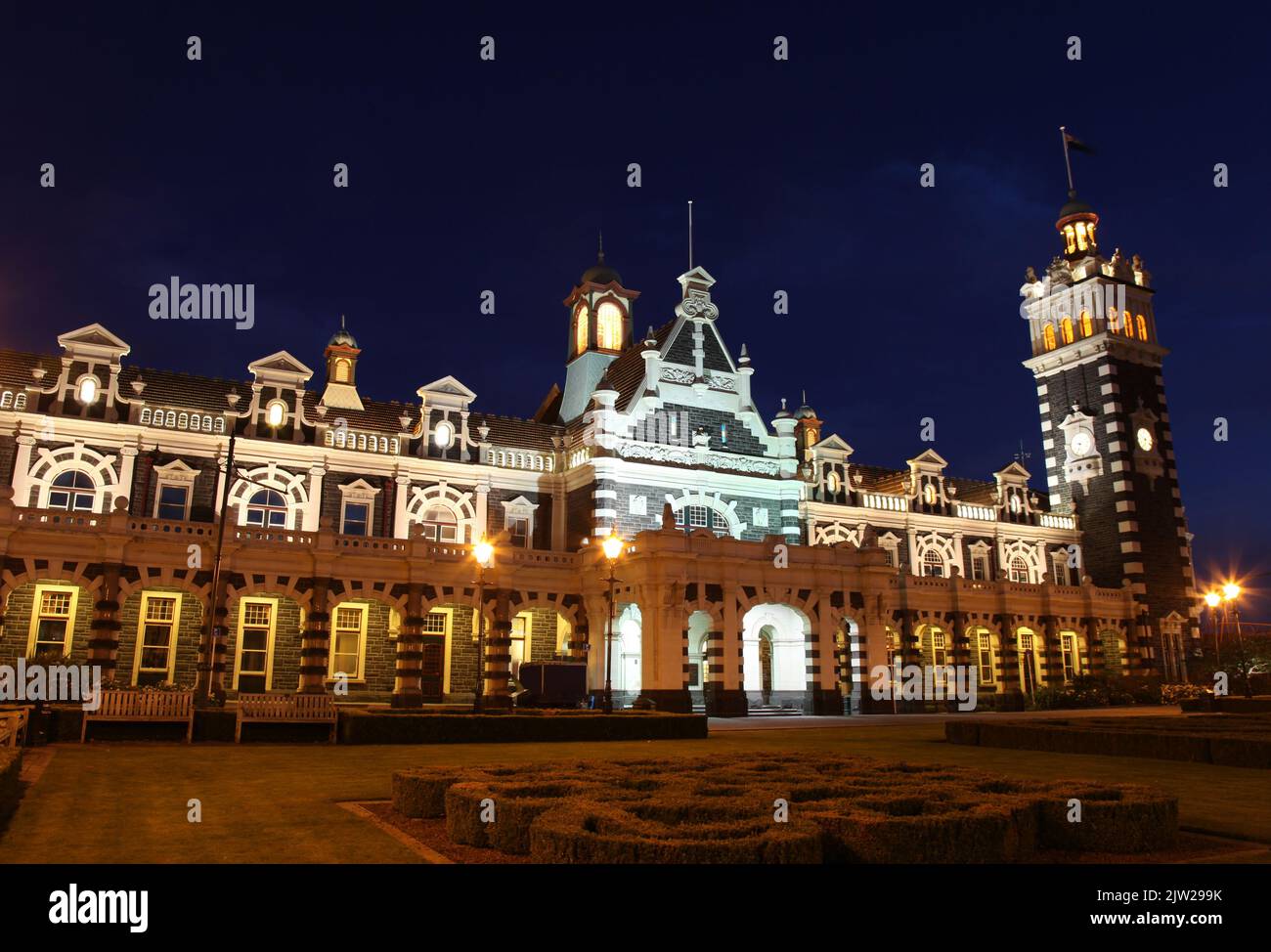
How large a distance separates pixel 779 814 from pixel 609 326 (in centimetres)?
5108

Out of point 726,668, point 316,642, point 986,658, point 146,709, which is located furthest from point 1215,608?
point 146,709

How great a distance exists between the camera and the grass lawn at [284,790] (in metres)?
9.85

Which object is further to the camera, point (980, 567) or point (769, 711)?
point (980, 567)

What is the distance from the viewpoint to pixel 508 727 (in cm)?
2600

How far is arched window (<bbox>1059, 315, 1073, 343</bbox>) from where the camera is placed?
6775 cm

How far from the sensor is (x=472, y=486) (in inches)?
1909

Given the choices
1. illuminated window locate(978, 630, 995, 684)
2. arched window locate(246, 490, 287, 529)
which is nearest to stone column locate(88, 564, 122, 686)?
arched window locate(246, 490, 287, 529)

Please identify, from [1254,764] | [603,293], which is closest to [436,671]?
[603,293]

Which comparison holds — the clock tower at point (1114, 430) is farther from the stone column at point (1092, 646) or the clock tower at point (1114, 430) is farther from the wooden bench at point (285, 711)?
the wooden bench at point (285, 711)

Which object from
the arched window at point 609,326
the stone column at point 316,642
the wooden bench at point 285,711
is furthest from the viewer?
the arched window at point 609,326

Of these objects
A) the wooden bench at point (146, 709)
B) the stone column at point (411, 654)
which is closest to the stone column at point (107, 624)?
the stone column at point (411, 654)

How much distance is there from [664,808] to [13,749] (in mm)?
10133

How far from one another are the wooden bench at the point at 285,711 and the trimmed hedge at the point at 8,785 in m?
11.8

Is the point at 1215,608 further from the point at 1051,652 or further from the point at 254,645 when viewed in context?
the point at 254,645
